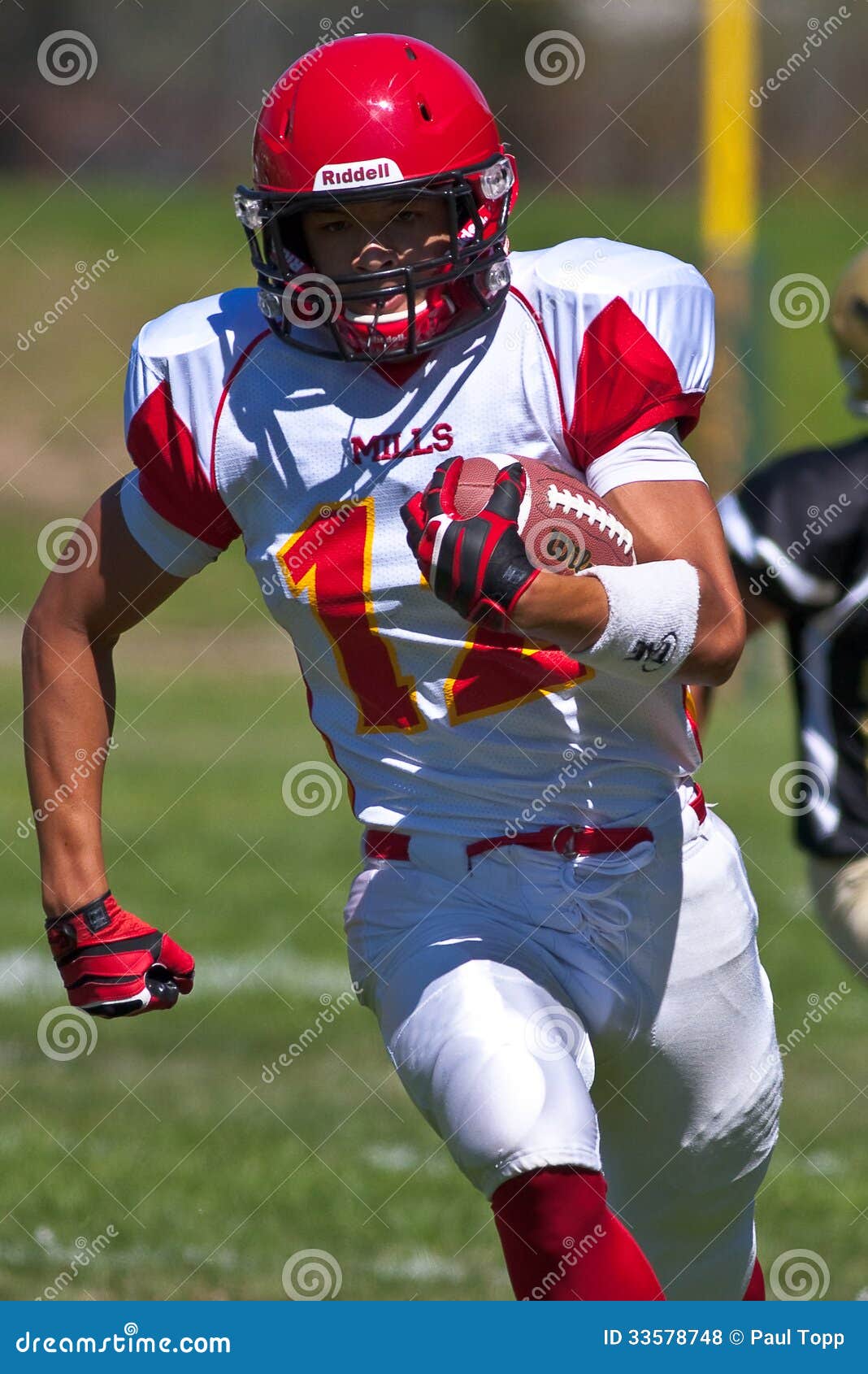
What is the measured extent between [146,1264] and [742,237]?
9182mm

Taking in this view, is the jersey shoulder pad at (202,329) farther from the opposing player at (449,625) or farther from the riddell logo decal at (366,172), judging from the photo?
the riddell logo decal at (366,172)

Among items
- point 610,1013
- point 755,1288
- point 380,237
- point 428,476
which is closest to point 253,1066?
point 755,1288

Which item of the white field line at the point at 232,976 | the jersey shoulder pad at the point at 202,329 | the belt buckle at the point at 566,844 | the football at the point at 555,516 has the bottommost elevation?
the white field line at the point at 232,976

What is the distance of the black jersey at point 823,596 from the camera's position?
11.0 ft

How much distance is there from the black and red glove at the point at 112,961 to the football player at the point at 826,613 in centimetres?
119

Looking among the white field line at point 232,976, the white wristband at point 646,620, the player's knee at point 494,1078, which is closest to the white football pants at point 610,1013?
the player's knee at point 494,1078

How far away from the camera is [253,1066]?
511 cm

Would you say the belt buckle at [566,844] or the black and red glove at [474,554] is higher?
the black and red glove at [474,554]

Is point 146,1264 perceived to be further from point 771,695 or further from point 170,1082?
point 771,695

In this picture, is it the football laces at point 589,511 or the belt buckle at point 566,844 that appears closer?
the football laces at point 589,511

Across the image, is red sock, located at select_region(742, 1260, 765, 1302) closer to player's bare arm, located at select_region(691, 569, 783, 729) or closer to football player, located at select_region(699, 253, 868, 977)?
football player, located at select_region(699, 253, 868, 977)

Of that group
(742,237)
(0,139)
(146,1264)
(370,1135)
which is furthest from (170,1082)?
(0,139)

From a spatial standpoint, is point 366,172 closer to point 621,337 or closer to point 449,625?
point 621,337

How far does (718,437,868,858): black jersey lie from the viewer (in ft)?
11.0
